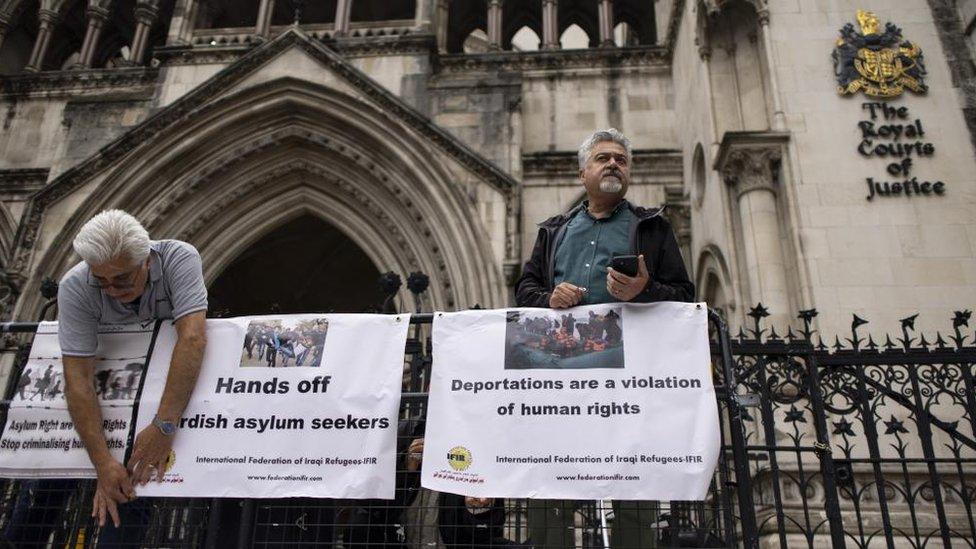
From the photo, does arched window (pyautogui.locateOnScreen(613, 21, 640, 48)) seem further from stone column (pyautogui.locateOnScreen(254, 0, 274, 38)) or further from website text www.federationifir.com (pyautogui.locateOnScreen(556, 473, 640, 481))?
website text www.federationifir.com (pyautogui.locateOnScreen(556, 473, 640, 481))

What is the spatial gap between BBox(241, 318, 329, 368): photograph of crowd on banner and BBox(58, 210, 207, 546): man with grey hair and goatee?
0.83 ft

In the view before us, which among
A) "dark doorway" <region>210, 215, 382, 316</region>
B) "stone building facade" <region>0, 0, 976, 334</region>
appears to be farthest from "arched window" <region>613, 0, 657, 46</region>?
"dark doorway" <region>210, 215, 382, 316</region>

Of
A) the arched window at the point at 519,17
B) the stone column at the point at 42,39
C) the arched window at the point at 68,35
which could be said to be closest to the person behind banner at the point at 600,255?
the arched window at the point at 519,17

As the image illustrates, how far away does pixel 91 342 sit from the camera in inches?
141

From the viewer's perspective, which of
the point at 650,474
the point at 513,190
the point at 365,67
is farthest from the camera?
the point at 365,67

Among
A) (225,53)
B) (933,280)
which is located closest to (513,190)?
(933,280)

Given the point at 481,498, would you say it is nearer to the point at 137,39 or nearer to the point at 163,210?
the point at 163,210

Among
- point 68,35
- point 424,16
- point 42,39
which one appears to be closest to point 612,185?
point 424,16

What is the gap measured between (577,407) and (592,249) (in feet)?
3.53

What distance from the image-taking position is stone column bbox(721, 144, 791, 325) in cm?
831

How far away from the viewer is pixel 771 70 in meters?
9.17

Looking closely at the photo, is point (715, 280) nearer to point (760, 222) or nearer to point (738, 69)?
point (760, 222)

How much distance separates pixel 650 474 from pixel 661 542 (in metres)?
0.86

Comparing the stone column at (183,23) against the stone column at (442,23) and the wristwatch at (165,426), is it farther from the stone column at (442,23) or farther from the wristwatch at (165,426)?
the wristwatch at (165,426)
